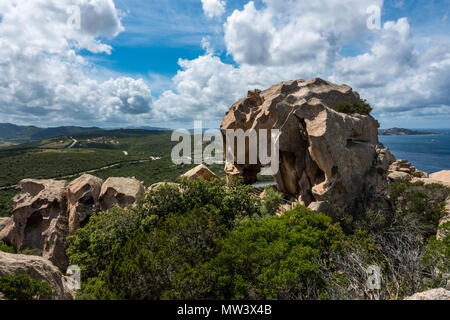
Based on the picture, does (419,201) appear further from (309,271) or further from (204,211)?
(204,211)

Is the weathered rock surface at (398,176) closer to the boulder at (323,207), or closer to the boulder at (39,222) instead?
the boulder at (323,207)

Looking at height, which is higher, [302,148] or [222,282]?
[302,148]

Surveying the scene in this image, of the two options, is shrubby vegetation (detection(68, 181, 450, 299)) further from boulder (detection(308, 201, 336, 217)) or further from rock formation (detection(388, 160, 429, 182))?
rock formation (detection(388, 160, 429, 182))

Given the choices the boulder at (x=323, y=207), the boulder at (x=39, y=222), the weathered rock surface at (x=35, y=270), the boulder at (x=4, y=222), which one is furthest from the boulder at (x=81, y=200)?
the boulder at (x=323, y=207)

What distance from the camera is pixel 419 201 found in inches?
716

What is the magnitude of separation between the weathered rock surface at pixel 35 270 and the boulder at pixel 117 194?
525 inches

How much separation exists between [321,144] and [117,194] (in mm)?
22307

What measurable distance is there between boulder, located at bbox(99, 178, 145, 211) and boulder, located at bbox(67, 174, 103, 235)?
39.2 inches

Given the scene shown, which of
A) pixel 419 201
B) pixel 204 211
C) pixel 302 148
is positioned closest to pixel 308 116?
pixel 302 148

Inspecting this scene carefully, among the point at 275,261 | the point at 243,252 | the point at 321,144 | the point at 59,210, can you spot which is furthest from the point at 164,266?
the point at 59,210

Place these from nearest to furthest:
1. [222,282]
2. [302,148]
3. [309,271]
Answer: [222,282]
[309,271]
[302,148]
